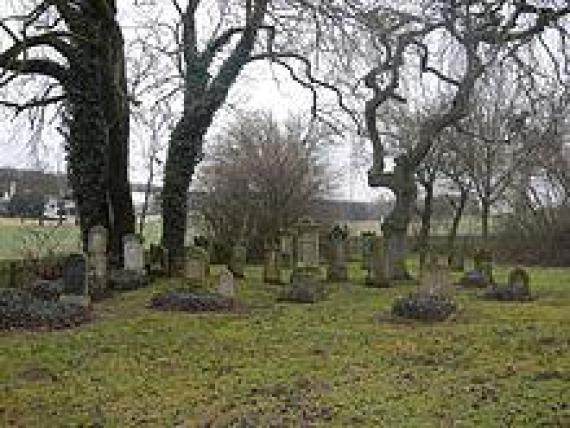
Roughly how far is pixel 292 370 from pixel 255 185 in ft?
74.9

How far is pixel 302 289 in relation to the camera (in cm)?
1539

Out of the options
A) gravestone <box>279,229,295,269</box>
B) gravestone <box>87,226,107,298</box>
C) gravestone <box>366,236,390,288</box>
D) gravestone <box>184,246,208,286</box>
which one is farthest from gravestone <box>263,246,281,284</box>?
gravestone <box>87,226,107,298</box>

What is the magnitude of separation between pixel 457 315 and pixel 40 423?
8072 millimetres

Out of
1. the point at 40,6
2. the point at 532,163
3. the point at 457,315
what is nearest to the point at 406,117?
the point at 532,163

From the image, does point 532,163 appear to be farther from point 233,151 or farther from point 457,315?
point 457,315

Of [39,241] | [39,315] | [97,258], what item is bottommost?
[39,315]

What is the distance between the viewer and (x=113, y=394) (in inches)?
340

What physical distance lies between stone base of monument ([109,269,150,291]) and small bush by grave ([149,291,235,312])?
2.80 metres

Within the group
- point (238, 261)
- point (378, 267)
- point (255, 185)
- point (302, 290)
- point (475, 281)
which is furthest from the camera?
point (255, 185)

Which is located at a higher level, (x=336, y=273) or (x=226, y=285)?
(x=336, y=273)

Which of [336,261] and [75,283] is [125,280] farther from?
[336,261]

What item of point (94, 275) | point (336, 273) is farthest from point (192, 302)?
point (336, 273)

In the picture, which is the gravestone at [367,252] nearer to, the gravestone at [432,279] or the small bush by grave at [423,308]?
the gravestone at [432,279]

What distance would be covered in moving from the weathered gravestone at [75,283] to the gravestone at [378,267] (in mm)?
6744
